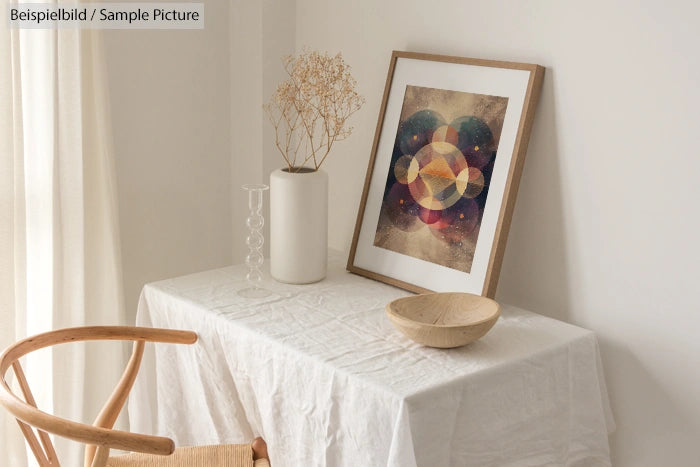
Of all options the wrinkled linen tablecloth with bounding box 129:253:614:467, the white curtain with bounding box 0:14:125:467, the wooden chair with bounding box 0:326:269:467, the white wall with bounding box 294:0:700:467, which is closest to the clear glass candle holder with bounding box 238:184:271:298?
the wrinkled linen tablecloth with bounding box 129:253:614:467

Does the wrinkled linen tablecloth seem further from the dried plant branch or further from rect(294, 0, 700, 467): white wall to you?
the dried plant branch

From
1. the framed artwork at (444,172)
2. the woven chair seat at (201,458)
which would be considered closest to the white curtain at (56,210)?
the woven chair seat at (201,458)

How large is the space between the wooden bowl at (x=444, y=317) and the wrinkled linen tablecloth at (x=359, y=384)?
0.04m

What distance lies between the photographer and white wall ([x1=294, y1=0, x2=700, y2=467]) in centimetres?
163

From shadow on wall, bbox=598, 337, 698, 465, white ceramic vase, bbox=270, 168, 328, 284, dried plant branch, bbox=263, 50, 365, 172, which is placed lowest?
shadow on wall, bbox=598, 337, 698, 465

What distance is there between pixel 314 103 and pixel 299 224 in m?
0.51

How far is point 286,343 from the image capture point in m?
1.68

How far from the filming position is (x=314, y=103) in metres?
2.38

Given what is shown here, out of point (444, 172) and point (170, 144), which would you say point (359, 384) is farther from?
point (170, 144)

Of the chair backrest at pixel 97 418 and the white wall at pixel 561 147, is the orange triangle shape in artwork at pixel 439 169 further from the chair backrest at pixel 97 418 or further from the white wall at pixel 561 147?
the chair backrest at pixel 97 418

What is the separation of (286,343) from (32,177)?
84cm

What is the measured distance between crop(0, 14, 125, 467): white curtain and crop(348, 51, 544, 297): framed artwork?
2.26 ft

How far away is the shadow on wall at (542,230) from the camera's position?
1.84 meters

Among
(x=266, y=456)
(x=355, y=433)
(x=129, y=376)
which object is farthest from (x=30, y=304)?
(x=355, y=433)
